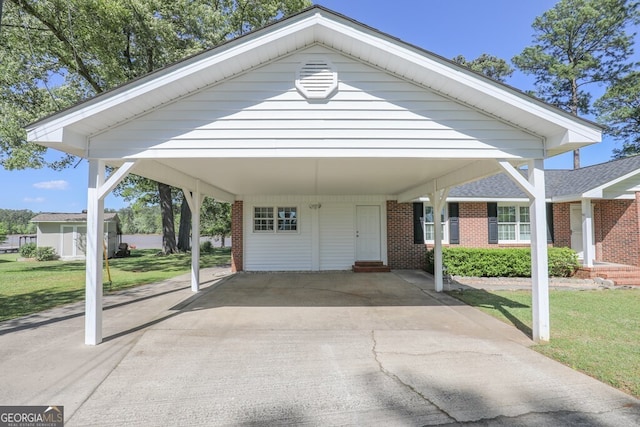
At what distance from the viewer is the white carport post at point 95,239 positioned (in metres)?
4.60

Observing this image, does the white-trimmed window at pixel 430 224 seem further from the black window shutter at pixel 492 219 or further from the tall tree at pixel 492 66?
the tall tree at pixel 492 66

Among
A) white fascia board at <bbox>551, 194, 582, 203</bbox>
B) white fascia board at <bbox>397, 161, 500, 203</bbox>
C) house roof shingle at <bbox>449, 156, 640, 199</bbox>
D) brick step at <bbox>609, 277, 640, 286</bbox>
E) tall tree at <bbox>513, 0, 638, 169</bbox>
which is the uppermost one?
tall tree at <bbox>513, 0, 638, 169</bbox>

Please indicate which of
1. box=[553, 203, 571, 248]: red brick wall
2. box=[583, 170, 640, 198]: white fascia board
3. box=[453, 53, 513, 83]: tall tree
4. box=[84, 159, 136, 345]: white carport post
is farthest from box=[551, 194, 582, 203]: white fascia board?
box=[453, 53, 513, 83]: tall tree

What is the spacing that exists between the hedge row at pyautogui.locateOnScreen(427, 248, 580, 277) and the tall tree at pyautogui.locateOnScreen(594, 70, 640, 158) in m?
17.0

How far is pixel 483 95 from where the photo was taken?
14.9ft

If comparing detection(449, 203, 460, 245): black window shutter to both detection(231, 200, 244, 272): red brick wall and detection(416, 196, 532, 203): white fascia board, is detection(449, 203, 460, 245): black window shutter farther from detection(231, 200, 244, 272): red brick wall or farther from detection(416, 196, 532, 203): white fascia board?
detection(231, 200, 244, 272): red brick wall

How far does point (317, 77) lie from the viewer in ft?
15.8

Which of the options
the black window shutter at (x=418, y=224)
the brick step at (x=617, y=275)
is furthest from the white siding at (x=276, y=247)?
the brick step at (x=617, y=275)

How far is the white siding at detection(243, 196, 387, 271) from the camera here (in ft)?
40.7

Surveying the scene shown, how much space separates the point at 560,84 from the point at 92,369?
109ft

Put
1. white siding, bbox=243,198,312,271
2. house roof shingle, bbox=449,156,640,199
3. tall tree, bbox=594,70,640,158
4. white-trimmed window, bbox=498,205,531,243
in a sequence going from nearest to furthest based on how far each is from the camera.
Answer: house roof shingle, bbox=449,156,640,199 < white siding, bbox=243,198,312,271 < white-trimmed window, bbox=498,205,531,243 < tall tree, bbox=594,70,640,158

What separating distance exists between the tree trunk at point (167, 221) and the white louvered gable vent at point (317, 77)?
1983 centimetres

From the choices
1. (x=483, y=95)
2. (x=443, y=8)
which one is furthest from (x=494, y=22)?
(x=483, y=95)

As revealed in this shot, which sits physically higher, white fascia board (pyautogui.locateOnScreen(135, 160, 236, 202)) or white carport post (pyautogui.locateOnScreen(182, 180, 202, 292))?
white fascia board (pyautogui.locateOnScreen(135, 160, 236, 202))
